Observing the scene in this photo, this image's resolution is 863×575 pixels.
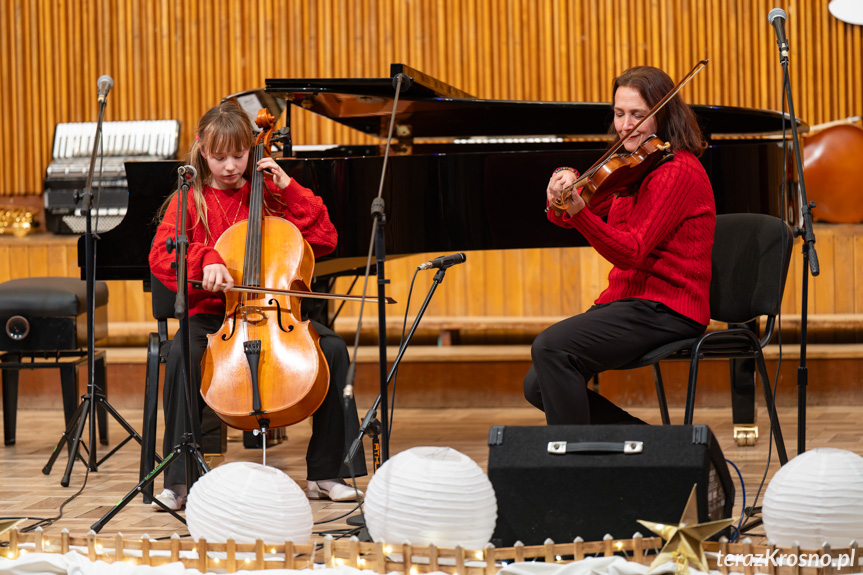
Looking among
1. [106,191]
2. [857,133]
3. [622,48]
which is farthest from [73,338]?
[857,133]

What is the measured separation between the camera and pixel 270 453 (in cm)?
379

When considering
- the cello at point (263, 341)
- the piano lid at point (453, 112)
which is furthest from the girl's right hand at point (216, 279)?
the piano lid at point (453, 112)

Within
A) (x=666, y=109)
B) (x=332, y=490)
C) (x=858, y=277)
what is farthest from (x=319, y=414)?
(x=858, y=277)

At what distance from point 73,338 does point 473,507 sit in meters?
2.39

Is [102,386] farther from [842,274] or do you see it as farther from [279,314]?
[842,274]

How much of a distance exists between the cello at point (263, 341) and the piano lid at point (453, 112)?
0.79 m

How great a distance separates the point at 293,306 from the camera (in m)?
2.83

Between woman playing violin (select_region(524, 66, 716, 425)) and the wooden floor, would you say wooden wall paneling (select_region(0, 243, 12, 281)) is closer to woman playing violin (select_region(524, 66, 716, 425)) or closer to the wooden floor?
the wooden floor

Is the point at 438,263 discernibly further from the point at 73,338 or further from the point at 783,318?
the point at 783,318

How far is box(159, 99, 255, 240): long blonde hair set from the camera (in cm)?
302

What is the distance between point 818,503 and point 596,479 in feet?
1.37

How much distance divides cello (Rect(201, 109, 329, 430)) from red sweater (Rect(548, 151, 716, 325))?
72 centimetres

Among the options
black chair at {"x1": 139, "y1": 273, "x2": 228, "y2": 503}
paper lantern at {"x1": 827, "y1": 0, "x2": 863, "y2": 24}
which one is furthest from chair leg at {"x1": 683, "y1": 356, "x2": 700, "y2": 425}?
paper lantern at {"x1": 827, "y1": 0, "x2": 863, "y2": 24}

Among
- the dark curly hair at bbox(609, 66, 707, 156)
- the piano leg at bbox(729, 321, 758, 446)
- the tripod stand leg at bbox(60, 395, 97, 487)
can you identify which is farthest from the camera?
the piano leg at bbox(729, 321, 758, 446)
